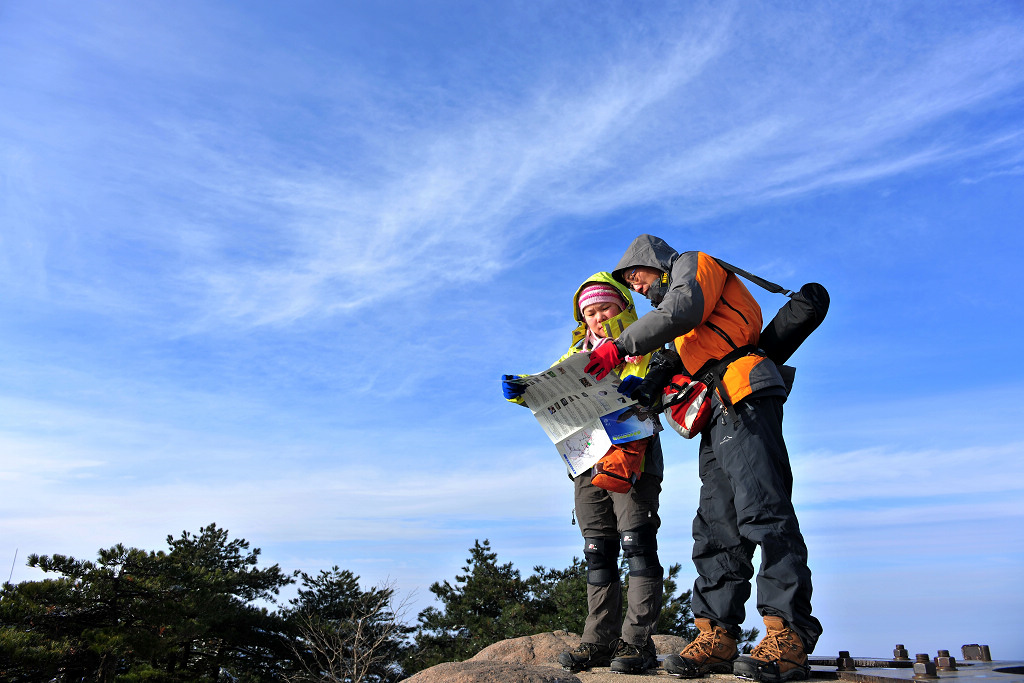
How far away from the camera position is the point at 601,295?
4.03 m

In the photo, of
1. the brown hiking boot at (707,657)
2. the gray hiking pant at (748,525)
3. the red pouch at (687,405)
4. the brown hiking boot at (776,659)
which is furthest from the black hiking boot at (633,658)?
the red pouch at (687,405)

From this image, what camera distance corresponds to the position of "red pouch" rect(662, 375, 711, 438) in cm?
323

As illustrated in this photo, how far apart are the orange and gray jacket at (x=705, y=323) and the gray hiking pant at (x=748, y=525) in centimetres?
12

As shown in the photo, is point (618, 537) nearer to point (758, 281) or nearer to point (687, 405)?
point (687, 405)

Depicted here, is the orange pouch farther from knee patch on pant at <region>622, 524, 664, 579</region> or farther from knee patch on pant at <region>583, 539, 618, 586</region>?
knee patch on pant at <region>583, 539, 618, 586</region>

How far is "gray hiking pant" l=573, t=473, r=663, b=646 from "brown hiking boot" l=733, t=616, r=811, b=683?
2.63 feet

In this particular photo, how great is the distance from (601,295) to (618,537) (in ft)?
4.72

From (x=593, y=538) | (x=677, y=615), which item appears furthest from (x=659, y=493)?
(x=677, y=615)

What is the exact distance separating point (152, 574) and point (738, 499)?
1078 cm

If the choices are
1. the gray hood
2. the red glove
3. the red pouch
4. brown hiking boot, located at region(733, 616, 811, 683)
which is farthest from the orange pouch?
brown hiking boot, located at region(733, 616, 811, 683)

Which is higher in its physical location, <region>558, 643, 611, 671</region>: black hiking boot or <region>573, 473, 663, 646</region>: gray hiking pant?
<region>573, 473, 663, 646</region>: gray hiking pant

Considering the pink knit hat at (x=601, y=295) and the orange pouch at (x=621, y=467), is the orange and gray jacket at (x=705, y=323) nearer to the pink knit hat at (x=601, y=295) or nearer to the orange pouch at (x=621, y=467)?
the pink knit hat at (x=601, y=295)

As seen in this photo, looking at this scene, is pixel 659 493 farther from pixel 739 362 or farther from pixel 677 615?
pixel 677 615

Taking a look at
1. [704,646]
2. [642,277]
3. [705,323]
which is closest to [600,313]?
[642,277]
